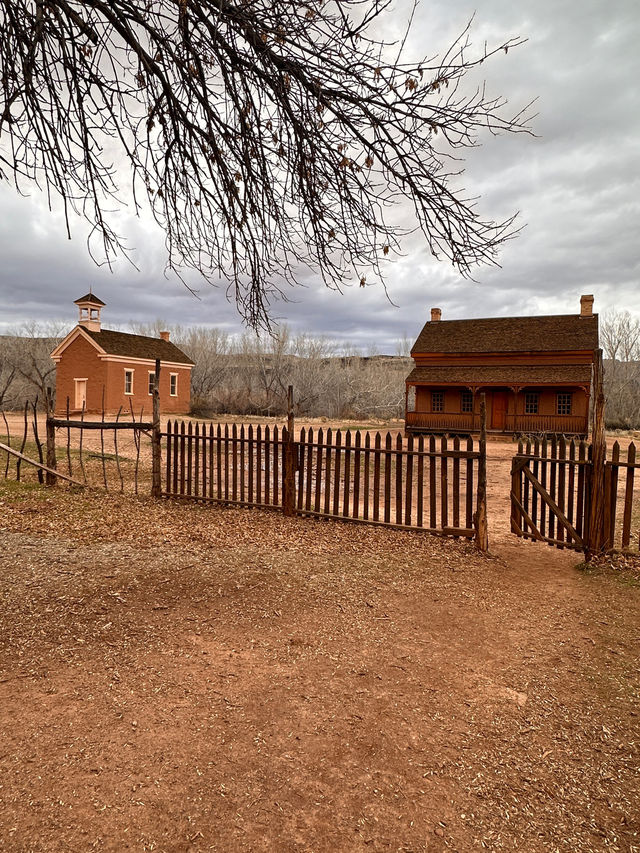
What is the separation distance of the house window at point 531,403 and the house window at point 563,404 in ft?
3.46

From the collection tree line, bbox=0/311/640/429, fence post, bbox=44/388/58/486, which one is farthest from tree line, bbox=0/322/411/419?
fence post, bbox=44/388/58/486

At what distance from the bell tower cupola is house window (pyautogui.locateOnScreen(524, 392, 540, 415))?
28.4 metres

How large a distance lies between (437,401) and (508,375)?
4380 mm

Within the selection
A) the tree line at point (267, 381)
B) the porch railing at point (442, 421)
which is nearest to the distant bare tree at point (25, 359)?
the tree line at point (267, 381)

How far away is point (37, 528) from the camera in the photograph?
25.0 ft

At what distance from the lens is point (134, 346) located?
35438mm

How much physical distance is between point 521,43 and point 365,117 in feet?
4.27

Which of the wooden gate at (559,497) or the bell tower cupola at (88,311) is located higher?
the bell tower cupola at (88,311)

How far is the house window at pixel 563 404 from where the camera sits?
26.6m

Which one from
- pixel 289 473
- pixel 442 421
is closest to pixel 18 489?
pixel 289 473

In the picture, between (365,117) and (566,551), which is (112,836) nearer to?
(365,117)

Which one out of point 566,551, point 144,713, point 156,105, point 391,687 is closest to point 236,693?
point 144,713

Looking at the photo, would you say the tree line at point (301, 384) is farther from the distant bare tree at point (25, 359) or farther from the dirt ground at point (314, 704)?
the dirt ground at point (314, 704)

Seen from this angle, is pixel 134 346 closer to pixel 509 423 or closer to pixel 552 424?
Result: pixel 509 423
